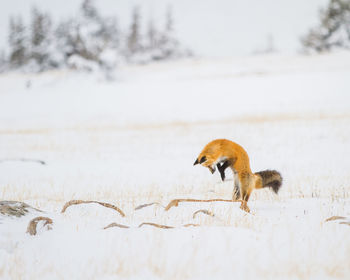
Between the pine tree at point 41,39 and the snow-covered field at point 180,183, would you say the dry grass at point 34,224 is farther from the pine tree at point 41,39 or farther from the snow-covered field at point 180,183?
the pine tree at point 41,39

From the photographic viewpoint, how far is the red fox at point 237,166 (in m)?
2.76

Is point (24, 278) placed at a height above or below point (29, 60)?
below

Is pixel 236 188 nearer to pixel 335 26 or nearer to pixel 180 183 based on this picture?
pixel 180 183

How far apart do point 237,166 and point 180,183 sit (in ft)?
9.09

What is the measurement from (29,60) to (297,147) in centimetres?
3099

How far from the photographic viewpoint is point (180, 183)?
574cm

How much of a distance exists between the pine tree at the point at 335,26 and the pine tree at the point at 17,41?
85.2 feet

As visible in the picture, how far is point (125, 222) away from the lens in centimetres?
302

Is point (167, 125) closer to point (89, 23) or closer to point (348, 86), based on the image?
point (348, 86)

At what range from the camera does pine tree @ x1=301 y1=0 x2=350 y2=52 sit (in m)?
29.0

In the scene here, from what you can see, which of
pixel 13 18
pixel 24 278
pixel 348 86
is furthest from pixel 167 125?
pixel 13 18

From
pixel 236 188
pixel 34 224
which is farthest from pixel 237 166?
pixel 34 224

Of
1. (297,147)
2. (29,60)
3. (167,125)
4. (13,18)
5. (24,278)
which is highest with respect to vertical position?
(13,18)

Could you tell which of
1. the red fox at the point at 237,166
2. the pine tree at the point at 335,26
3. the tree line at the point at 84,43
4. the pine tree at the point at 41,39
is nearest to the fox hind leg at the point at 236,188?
the red fox at the point at 237,166
